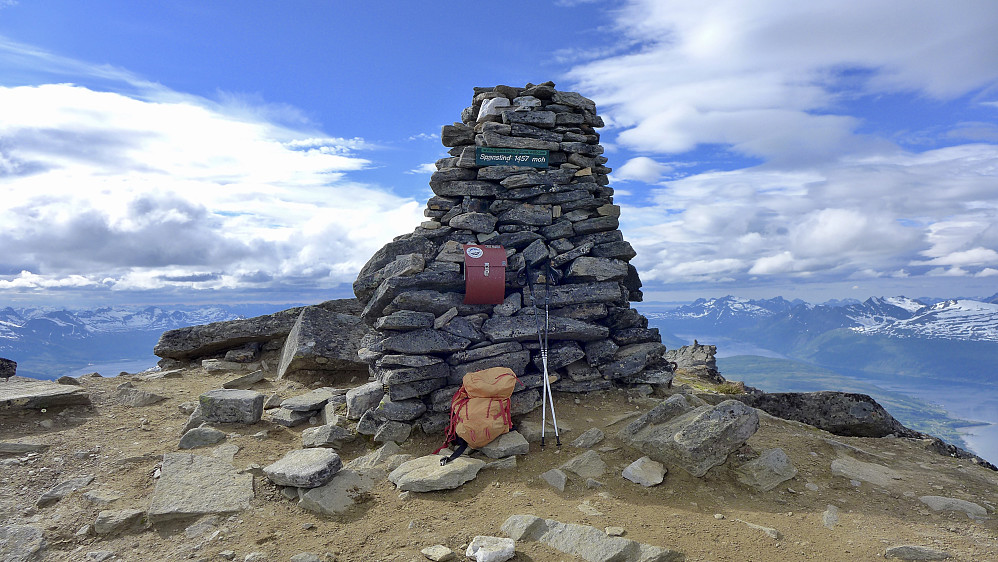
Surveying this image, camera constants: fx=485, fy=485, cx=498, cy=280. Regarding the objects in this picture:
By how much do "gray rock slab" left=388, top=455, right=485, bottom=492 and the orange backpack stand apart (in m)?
0.66

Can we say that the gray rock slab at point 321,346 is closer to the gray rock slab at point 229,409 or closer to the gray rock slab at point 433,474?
the gray rock slab at point 229,409

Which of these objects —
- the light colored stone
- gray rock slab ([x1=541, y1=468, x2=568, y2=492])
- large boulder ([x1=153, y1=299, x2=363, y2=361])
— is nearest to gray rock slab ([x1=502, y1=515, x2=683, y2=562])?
the light colored stone

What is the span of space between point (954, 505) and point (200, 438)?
14.0 metres

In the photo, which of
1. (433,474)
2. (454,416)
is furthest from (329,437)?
(433,474)

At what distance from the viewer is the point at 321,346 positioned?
49.7 ft

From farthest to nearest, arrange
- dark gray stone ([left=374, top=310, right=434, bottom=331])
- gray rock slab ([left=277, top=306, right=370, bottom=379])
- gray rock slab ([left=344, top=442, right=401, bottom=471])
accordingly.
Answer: gray rock slab ([left=277, top=306, right=370, bottom=379])
dark gray stone ([left=374, top=310, right=434, bottom=331])
gray rock slab ([left=344, top=442, right=401, bottom=471])

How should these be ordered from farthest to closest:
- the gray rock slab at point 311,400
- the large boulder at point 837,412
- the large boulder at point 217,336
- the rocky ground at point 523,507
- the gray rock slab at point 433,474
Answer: the large boulder at point 217,336 < the gray rock slab at point 311,400 < the large boulder at point 837,412 < the gray rock slab at point 433,474 < the rocky ground at point 523,507

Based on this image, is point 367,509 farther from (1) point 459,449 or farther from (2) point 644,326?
(2) point 644,326

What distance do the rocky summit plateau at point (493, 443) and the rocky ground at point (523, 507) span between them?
0.04 metres

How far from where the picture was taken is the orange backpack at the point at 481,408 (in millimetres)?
9859

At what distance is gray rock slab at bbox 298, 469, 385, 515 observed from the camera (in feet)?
26.6

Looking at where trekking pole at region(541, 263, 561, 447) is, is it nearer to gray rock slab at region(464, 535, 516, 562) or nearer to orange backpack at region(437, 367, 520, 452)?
orange backpack at region(437, 367, 520, 452)

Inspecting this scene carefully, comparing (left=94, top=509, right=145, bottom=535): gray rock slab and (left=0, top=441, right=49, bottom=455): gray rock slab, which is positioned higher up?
(left=0, top=441, right=49, bottom=455): gray rock slab

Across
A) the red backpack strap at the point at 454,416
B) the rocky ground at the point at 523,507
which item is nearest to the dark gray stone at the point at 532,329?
the red backpack strap at the point at 454,416
